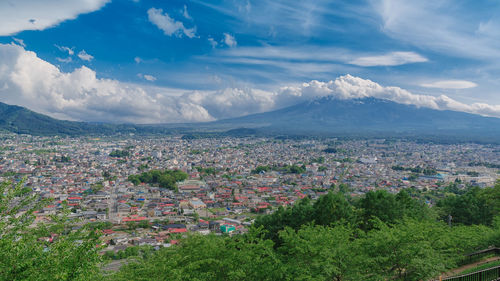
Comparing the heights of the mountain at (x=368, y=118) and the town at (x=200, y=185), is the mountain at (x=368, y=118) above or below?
above

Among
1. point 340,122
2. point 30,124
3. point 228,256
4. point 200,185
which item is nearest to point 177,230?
point 228,256

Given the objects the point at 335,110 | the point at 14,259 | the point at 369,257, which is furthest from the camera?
the point at 335,110

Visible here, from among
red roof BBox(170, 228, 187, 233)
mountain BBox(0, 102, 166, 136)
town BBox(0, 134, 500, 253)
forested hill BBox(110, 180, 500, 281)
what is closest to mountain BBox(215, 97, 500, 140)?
mountain BBox(0, 102, 166, 136)

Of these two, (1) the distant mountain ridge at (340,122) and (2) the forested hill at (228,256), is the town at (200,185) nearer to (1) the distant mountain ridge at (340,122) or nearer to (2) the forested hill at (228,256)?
(2) the forested hill at (228,256)

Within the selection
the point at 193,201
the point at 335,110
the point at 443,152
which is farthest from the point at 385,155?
the point at 335,110

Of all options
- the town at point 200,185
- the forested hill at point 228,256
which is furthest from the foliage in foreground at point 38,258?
the town at point 200,185

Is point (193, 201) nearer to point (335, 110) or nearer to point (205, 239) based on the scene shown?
point (205, 239)

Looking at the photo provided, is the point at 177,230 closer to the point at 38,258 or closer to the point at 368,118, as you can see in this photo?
the point at 38,258

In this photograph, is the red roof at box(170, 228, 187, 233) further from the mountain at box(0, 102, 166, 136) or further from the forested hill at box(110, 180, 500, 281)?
the mountain at box(0, 102, 166, 136)
